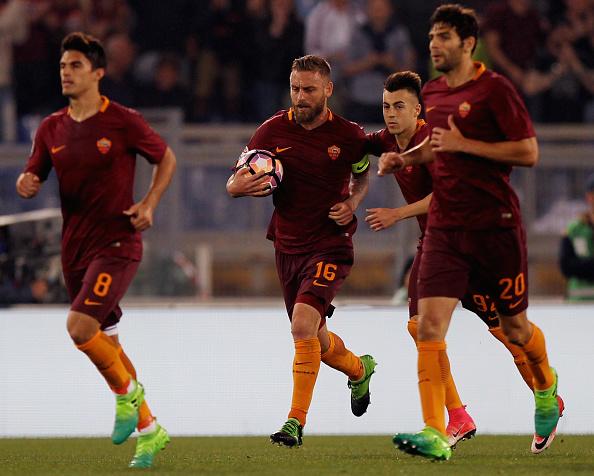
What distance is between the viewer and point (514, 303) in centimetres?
645

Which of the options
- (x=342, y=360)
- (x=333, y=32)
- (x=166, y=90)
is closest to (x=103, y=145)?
(x=342, y=360)

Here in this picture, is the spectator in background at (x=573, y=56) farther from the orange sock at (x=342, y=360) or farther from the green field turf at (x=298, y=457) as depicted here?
the orange sock at (x=342, y=360)

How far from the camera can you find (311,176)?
7422 mm

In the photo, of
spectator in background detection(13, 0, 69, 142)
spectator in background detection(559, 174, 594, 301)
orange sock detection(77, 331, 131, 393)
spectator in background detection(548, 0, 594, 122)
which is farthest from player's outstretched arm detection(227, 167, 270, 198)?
spectator in background detection(548, 0, 594, 122)

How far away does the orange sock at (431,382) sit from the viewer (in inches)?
245

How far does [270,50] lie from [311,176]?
7.45 meters

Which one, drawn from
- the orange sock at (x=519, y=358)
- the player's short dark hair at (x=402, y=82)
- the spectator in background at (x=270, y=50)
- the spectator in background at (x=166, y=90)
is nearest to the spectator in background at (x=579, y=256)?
the orange sock at (x=519, y=358)

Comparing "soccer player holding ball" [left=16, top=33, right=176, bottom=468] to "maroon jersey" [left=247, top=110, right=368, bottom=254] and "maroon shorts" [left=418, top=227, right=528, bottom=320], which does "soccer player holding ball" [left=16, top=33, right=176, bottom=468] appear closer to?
"maroon jersey" [left=247, top=110, right=368, bottom=254]

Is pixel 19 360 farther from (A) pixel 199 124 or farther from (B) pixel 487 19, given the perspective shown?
(B) pixel 487 19

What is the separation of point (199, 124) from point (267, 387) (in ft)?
21.0

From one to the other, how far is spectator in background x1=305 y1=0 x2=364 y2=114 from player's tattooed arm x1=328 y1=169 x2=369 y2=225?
6.80 m

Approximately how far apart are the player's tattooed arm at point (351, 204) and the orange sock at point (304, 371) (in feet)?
2.12

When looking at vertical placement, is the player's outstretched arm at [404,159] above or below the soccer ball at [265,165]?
above

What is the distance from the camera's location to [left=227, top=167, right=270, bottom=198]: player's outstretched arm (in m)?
7.03
